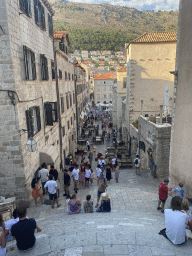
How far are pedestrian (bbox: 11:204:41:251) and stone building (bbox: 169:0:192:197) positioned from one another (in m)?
6.17

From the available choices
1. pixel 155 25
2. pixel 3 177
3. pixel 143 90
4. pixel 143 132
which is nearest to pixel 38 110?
pixel 3 177

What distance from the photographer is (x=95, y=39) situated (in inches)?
5945

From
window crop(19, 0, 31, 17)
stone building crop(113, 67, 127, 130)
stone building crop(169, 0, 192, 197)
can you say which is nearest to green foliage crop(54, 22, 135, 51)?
stone building crop(113, 67, 127, 130)

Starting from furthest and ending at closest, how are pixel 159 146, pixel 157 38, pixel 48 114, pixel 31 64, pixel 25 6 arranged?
pixel 157 38
pixel 159 146
pixel 48 114
pixel 31 64
pixel 25 6

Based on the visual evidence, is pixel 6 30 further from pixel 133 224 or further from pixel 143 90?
pixel 143 90

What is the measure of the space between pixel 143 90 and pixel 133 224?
58.1 feet

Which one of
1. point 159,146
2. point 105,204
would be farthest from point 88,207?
point 159,146

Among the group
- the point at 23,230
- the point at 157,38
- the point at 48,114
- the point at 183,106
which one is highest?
the point at 157,38

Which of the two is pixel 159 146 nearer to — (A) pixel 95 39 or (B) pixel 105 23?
(A) pixel 95 39

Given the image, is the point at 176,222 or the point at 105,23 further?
the point at 105,23

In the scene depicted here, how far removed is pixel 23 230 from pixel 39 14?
1037 cm

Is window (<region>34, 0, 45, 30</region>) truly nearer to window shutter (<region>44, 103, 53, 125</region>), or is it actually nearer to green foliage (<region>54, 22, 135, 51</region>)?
window shutter (<region>44, 103, 53, 125</region>)

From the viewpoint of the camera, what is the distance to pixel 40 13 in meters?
10.4

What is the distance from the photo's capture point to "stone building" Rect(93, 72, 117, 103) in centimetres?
5981
